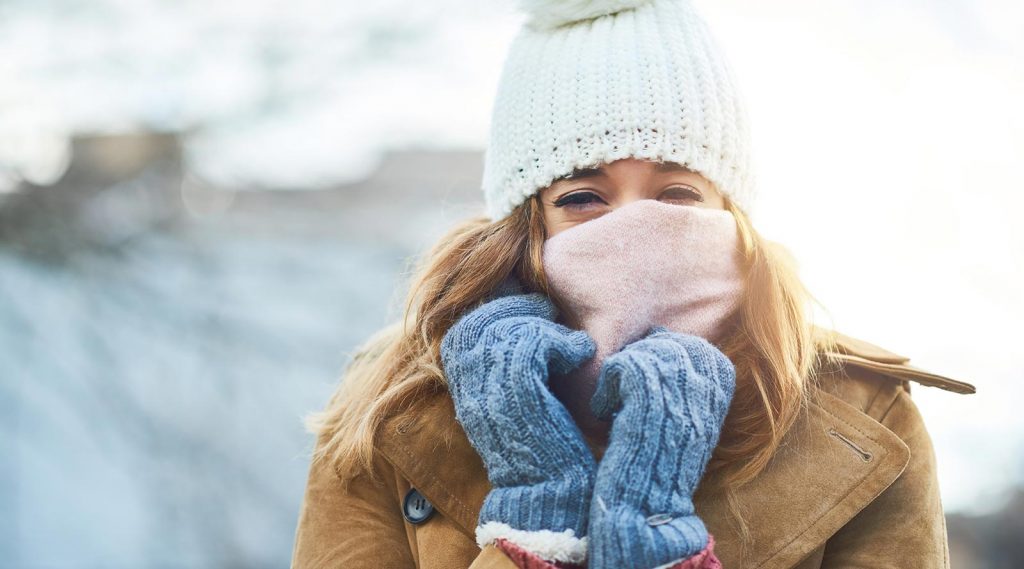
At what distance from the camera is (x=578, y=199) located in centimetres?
171

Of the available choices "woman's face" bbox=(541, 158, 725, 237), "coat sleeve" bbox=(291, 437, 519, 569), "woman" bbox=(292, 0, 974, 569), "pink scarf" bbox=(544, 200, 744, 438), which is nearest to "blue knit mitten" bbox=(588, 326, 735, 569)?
"woman" bbox=(292, 0, 974, 569)

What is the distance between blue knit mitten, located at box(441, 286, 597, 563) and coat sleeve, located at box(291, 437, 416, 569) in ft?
1.10

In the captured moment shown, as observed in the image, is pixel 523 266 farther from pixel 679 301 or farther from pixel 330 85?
pixel 330 85

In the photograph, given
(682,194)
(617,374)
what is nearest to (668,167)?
(682,194)

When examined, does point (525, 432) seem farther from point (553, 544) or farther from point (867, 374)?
point (867, 374)

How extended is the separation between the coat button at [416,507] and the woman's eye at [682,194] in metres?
0.79

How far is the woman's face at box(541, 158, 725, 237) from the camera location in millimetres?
1671

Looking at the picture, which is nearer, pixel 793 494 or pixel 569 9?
pixel 793 494

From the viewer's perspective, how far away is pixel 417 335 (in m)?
1.78

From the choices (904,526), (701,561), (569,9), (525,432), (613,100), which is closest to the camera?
(701,561)

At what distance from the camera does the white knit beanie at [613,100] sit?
5.42 feet

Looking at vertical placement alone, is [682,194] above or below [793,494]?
above

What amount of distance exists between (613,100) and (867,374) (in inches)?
30.9

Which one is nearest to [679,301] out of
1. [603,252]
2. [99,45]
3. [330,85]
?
[603,252]
